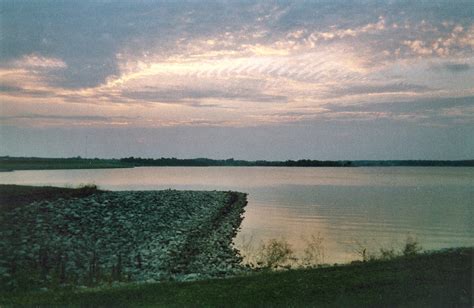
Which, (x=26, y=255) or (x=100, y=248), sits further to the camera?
(x=100, y=248)

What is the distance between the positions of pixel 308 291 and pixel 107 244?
40.2ft

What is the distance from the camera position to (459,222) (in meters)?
32.5

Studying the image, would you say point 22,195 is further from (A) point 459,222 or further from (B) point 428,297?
(A) point 459,222

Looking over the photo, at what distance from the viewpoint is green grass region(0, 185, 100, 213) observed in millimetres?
25458

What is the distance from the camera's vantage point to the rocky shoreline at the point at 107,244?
1519 centimetres

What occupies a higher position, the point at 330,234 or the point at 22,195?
the point at 22,195

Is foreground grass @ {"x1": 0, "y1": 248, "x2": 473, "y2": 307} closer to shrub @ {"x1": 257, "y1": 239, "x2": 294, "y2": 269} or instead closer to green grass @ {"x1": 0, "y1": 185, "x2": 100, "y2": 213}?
shrub @ {"x1": 257, "y1": 239, "x2": 294, "y2": 269}

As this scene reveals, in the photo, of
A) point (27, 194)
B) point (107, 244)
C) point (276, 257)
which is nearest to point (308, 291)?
point (276, 257)

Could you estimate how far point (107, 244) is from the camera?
813 inches

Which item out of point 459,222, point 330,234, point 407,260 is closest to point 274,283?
point 407,260

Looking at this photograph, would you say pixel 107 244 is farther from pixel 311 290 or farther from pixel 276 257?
pixel 311 290

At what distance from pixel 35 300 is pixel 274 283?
5791mm

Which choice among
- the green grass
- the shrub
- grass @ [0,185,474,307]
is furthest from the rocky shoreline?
grass @ [0,185,474,307]

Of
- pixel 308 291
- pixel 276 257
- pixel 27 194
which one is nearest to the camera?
pixel 308 291
